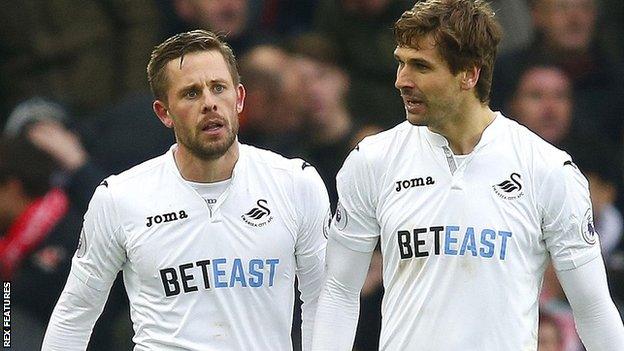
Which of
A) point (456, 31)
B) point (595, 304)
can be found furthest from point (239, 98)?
point (595, 304)

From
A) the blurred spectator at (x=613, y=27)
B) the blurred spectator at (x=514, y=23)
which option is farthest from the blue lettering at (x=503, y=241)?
the blurred spectator at (x=613, y=27)

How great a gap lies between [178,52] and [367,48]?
3.44m

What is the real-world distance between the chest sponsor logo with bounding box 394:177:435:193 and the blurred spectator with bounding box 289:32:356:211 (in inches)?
140

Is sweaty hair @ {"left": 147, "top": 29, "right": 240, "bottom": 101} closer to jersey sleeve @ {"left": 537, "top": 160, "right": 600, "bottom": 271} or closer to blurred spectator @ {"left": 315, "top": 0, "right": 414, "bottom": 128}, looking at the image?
jersey sleeve @ {"left": 537, "top": 160, "right": 600, "bottom": 271}

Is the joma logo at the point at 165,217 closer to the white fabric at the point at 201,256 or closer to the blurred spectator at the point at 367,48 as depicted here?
the white fabric at the point at 201,256

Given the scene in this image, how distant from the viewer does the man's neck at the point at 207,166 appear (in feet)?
18.4

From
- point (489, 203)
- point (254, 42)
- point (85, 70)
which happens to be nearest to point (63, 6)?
point (85, 70)

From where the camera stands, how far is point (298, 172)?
5.68m

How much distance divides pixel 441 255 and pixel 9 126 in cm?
419

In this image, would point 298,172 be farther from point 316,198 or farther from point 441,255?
point 441,255

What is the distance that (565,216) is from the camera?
17.0 ft

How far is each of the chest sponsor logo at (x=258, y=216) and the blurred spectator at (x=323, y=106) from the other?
3247mm

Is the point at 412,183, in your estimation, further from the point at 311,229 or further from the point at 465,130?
the point at 311,229

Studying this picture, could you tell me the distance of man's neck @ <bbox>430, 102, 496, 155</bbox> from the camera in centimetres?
531
